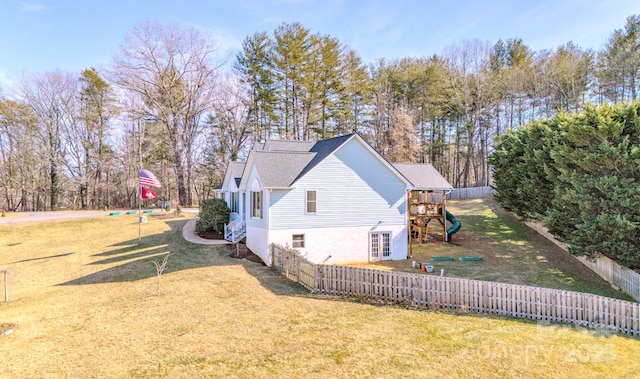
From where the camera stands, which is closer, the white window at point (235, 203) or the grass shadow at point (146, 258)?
the grass shadow at point (146, 258)

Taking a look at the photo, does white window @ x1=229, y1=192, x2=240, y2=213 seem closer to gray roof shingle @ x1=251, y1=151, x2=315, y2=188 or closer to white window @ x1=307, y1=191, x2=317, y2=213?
gray roof shingle @ x1=251, y1=151, x2=315, y2=188

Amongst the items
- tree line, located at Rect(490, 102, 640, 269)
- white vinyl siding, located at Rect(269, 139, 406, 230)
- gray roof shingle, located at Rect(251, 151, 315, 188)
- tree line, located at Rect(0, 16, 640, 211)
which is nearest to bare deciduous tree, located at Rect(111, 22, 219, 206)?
tree line, located at Rect(0, 16, 640, 211)

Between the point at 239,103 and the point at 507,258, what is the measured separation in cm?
3279

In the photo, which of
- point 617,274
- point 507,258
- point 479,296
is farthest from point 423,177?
point 479,296

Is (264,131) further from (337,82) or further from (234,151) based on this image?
(337,82)

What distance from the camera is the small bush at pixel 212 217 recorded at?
75.2ft

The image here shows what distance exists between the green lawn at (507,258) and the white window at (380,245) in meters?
0.64

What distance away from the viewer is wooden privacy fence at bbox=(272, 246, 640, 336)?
9.45 meters

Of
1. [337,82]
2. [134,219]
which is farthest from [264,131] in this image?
[134,219]

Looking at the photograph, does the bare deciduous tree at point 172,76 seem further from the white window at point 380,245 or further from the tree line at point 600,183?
the tree line at point 600,183

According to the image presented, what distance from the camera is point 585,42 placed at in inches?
1350

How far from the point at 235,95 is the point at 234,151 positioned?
684 cm

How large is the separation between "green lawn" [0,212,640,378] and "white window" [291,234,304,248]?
2787 millimetres

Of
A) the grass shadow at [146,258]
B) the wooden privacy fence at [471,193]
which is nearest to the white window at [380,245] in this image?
the grass shadow at [146,258]
